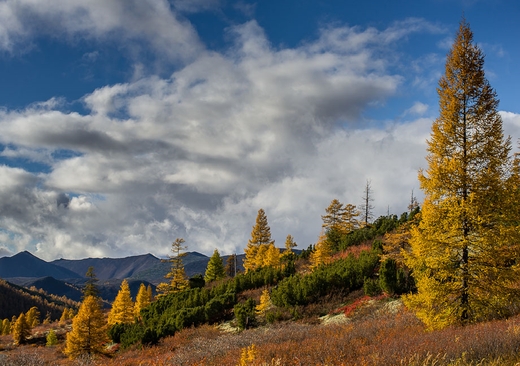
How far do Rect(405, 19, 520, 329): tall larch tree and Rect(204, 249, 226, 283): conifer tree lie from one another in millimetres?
44784

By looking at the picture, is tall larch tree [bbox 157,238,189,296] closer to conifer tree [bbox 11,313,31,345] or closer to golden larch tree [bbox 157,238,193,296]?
golden larch tree [bbox 157,238,193,296]

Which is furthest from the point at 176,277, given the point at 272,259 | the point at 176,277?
the point at 272,259

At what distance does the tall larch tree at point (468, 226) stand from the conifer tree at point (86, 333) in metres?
26.5

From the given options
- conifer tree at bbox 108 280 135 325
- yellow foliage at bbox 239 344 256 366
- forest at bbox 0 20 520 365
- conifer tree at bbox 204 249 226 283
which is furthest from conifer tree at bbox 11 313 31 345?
yellow foliage at bbox 239 344 256 366

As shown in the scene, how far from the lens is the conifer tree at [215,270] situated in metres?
55.1

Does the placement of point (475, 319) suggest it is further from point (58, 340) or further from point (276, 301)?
point (58, 340)

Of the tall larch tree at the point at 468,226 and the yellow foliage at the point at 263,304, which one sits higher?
the tall larch tree at the point at 468,226

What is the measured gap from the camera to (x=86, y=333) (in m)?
29.6

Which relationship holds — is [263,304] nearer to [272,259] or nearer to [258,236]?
[272,259]

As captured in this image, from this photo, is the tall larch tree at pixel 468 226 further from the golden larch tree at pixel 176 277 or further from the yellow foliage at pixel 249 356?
the golden larch tree at pixel 176 277

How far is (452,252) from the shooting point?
42.0 feet

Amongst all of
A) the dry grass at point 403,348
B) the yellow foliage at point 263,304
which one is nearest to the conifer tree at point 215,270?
the yellow foliage at point 263,304

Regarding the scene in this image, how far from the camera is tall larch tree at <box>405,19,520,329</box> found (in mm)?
12227

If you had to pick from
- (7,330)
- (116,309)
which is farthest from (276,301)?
(7,330)
